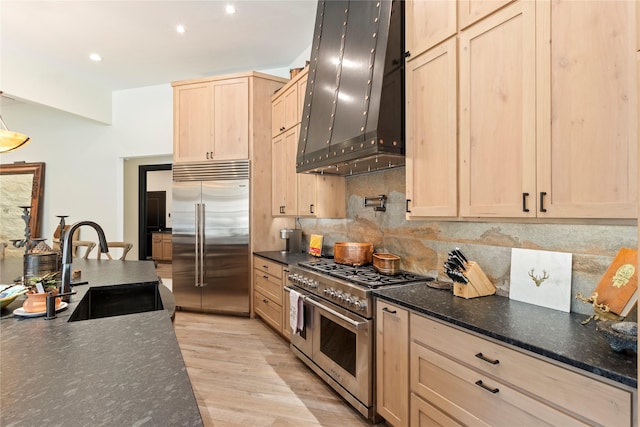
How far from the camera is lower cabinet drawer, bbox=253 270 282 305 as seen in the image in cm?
349

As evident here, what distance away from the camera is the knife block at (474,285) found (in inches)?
73.3

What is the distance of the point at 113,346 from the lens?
43.9 inches

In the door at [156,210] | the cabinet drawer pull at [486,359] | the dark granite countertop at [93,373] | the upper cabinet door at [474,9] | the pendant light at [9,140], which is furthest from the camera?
the door at [156,210]

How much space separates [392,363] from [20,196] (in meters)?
6.99

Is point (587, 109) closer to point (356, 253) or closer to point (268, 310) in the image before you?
point (356, 253)

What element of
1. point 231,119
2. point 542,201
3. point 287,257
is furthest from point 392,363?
point 231,119

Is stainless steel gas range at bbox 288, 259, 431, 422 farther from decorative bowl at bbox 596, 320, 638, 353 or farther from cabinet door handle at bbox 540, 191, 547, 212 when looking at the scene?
decorative bowl at bbox 596, 320, 638, 353

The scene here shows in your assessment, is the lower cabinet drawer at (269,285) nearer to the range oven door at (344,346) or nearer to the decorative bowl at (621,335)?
the range oven door at (344,346)

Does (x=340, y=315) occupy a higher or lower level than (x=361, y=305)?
lower

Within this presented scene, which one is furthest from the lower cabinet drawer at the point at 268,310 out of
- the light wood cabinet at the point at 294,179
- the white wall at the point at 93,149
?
the white wall at the point at 93,149

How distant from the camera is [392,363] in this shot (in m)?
1.89

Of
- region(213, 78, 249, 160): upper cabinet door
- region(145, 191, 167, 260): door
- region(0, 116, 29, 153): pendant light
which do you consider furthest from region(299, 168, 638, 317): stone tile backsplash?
region(145, 191, 167, 260): door

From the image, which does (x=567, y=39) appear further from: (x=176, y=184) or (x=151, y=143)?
(x=151, y=143)

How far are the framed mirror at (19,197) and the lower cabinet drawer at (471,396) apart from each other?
678cm
